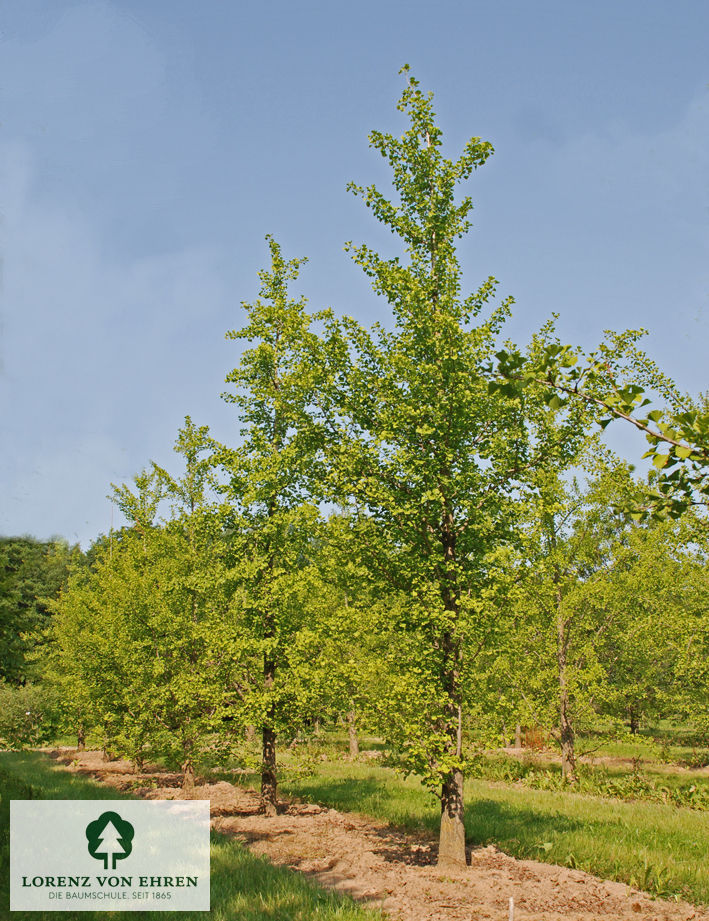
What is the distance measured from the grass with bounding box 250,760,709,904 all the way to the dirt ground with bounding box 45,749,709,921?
718 mm

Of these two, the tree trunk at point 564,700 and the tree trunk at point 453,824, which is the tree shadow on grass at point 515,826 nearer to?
the tree trunk at point 453,824

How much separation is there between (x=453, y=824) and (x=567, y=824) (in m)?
4.59

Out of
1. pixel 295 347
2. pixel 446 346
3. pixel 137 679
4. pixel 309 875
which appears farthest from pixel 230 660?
pixel 446 346

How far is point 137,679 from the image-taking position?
16.3 metres

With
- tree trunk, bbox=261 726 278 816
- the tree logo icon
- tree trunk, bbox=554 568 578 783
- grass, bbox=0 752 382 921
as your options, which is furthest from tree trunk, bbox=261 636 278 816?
tree trunk, bbox=554 568 578 783

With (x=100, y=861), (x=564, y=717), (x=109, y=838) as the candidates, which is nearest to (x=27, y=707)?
(x=109, y=838)

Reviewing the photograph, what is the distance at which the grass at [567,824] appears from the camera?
982 cm

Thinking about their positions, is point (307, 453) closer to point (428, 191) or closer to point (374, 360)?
point (374, 360)

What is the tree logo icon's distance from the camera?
9125 mm

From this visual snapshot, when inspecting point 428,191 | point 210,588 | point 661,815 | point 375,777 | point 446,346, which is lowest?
point 375,777

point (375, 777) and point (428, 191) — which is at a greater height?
point (428, 191)

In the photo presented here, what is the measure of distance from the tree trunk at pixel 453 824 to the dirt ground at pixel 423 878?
224 mm

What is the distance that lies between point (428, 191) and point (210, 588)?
10066 mm

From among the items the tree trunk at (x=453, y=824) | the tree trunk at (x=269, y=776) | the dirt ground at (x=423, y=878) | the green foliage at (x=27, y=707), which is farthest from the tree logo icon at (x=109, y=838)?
the green foliage at (x=27, y=707)
